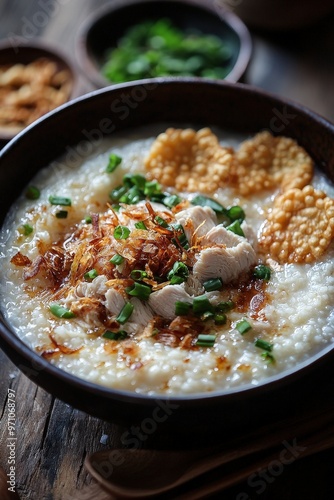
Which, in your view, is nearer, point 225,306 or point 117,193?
point 225,306

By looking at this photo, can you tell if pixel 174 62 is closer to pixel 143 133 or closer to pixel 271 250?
pixel 143 133

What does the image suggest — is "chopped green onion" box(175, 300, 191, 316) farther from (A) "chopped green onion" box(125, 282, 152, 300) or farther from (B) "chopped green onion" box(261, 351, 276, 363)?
(B) "chopped green onion" box(261, 351, 276, 363)

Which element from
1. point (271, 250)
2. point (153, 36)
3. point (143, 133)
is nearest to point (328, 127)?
point (271, 250)

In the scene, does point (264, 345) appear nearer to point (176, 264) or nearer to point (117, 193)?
point (176, 264)

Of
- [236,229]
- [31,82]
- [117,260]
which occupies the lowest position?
[31,82]

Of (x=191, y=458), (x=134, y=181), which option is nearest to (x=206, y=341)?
(x=191, y=458)

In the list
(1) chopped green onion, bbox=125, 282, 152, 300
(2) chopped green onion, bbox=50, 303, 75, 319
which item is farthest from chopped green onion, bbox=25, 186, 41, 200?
(1) chopped green onion, bbox=125, 282, 152, 300

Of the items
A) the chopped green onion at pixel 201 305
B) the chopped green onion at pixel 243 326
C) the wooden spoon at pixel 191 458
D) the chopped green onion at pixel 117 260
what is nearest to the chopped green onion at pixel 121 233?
the chopped green onion at pixel 117 260
